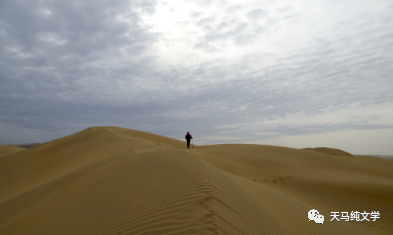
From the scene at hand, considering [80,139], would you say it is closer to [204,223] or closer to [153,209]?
[153,209]

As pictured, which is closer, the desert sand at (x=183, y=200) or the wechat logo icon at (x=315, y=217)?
the desert sand at (x=183, y=200)

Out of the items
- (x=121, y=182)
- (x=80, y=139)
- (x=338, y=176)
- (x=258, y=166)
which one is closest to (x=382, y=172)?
(x=338, y=176)

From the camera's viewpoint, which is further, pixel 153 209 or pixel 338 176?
pixel 338 176

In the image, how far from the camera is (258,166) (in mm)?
16344

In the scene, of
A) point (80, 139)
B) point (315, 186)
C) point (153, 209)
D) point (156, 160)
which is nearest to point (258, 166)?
point (315, 186)

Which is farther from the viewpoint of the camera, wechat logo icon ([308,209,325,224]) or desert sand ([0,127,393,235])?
wechat logo icon ([308,209,325,224])

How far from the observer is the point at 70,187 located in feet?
28.3

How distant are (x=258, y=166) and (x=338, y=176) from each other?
4.73m

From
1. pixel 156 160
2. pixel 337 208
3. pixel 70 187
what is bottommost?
pixel 337 208

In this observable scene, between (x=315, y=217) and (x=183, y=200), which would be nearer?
(x=183, y=200)

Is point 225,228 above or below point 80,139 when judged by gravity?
below

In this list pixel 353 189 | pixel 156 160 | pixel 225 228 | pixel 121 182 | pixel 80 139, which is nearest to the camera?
pixel 225 228

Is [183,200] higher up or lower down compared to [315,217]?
higher up

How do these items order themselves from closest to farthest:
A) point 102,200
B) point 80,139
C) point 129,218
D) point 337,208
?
point 129,218 < point 102,200 < point 337,208 < point 80,139
